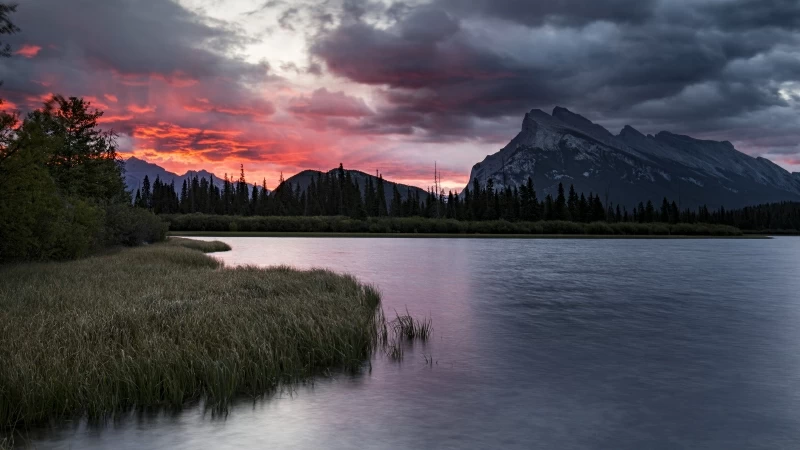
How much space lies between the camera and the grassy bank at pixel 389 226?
14000 cm

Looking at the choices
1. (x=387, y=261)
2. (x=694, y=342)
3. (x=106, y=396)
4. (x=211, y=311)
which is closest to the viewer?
(x=106, y=396)

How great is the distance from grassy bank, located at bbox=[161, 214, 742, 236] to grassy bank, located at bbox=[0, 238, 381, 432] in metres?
113

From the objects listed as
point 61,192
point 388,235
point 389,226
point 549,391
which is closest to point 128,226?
point 61,192

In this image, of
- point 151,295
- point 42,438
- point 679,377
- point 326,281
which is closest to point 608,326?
point 679,377

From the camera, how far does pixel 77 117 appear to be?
6944 centimetres

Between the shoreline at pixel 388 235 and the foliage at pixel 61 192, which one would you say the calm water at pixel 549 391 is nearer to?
the foliage at pixel 61 192

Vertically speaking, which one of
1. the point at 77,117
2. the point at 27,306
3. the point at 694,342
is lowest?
the point at 694,342

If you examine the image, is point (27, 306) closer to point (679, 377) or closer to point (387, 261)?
point (679, 377)

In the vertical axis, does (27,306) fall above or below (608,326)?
above

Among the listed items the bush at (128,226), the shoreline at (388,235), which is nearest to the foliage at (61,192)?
the bush at (128,226)

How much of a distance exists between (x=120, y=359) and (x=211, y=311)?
17.1 ft

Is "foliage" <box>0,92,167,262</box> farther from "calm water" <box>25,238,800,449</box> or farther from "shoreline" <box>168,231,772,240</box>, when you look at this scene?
"shoreline" <box>168,231,772,240</box>

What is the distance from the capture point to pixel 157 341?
14695 millimetres

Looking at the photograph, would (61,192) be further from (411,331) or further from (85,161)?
(411,331)
